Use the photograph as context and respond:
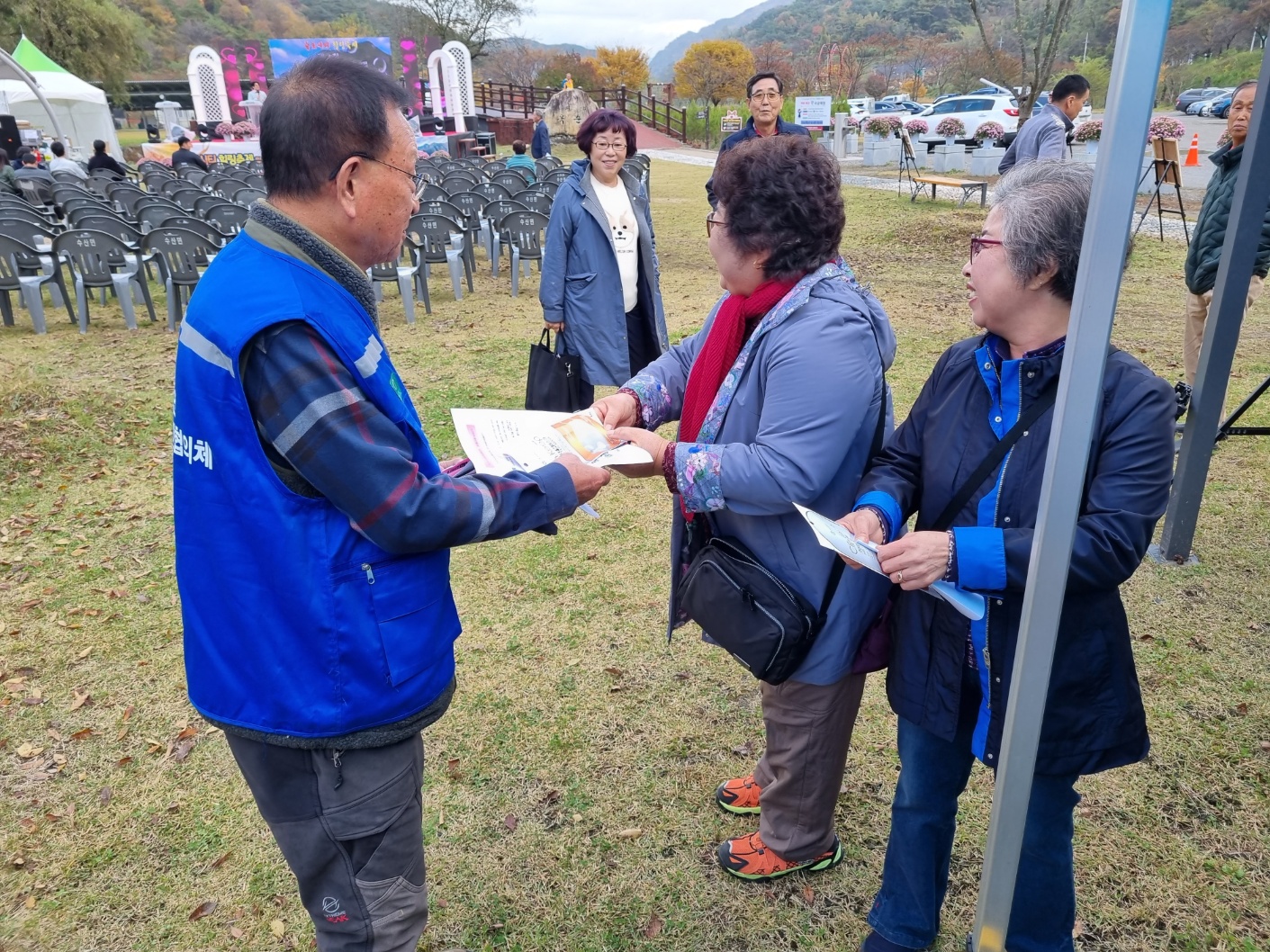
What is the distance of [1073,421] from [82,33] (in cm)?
5468

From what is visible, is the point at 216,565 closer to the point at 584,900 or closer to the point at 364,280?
the point at 364,280

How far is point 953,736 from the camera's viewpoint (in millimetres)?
1776

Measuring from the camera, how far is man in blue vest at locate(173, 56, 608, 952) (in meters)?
1.26

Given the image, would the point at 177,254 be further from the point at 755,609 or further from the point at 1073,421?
the point at 1073,421

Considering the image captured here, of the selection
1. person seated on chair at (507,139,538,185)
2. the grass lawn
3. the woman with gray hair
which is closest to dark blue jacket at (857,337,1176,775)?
the woman with gray hair

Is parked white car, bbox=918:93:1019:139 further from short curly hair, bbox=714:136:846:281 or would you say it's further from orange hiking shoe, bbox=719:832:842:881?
orange hiking shoe, bbox=719:832:842:881

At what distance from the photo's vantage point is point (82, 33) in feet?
136

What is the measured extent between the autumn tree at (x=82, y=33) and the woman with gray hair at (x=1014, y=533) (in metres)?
52.4

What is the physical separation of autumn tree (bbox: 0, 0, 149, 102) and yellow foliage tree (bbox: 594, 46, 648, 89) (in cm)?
3001

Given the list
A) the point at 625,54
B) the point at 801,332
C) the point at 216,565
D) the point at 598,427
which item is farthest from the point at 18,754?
the point at 625,54

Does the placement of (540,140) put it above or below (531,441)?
above

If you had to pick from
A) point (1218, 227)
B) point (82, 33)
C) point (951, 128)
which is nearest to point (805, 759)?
point (1218, 227)

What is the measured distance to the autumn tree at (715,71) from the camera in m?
48.4

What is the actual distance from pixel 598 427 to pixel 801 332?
1.83 feet
